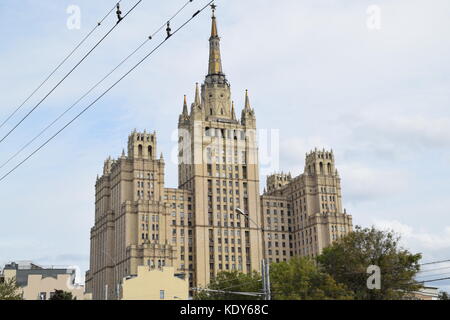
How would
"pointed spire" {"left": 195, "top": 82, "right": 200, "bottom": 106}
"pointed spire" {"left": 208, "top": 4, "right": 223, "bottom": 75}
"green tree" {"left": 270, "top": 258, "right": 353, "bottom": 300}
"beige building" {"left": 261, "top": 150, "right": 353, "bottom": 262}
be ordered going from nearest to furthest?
"green tree" {"left": 270, "top": 258, "right": 353, "bottom": 300} < "beige building" {"left": 261, "top": 150, "right": 353, "bottom": 262} < "pointed spire" {"left": 195, "top": 82, "right": 200, "bottom": 106} < "pointed spire" {"left": 208, "top": 4, "right": 223, "bottom": 75}

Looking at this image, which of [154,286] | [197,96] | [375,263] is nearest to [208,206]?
[197,96]

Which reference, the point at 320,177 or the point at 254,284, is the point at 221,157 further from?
the point at 254,284

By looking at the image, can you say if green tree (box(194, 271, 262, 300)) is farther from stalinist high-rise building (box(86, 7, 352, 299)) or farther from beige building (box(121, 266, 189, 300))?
stalinist high-rise building (box(86, 7, 352, 299))

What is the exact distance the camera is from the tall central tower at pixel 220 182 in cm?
16550

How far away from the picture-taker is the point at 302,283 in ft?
285

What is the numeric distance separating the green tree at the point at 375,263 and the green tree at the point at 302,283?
2312 mm

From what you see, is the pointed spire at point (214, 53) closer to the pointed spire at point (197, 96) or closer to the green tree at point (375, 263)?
the pointed spire at point (197, 96)

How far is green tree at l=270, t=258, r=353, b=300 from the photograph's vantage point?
7169 centimetres

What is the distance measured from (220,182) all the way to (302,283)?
283 feet

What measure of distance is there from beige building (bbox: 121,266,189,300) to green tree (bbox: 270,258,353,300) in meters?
13.6

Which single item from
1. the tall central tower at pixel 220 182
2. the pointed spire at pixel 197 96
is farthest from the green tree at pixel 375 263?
the pointed spire at pixel 197 96

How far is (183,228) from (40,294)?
6960 cm

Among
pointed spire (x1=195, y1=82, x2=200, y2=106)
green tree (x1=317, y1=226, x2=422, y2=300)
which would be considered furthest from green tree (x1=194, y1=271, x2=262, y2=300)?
pointed spire (x1=195, y1=82, x2=200, y2=106)

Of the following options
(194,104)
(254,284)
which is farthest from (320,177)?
(254,284)
